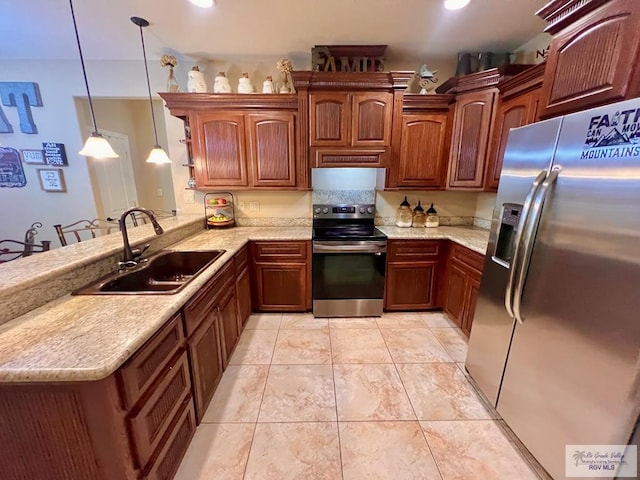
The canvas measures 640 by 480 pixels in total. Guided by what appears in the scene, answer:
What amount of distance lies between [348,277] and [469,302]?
3.58ft

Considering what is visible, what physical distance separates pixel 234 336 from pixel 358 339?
42.6 inches

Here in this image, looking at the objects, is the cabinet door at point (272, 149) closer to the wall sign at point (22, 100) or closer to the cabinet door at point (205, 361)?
the cabinet door at point (205, 361)

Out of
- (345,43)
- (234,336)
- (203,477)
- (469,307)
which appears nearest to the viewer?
(203,477)

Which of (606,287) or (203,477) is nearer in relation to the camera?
(606,287)

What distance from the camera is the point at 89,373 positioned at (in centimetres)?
78

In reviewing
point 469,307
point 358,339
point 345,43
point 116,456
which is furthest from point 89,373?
point 345,43

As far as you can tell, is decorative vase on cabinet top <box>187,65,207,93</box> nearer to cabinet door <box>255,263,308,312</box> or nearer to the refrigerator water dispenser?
cabinet door <box>255,263,308,312</box>

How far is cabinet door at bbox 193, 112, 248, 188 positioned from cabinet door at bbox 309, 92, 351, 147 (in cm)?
72

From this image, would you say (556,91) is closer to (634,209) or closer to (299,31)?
(634,209)

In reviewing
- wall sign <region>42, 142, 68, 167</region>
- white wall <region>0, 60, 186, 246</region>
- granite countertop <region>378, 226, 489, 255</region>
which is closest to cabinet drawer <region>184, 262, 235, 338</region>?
granite countertop <region>378, 226, 489, 255</region>

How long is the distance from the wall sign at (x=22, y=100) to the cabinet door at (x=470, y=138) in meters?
4.61

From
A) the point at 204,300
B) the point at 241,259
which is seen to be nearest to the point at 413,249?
the point at 241,259

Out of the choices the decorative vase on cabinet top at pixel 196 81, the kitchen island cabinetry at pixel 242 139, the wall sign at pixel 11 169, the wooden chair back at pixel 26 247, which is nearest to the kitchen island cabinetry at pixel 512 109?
the kitchen island cabinetry at pixel 242 139

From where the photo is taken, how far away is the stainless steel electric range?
2.56 meters
